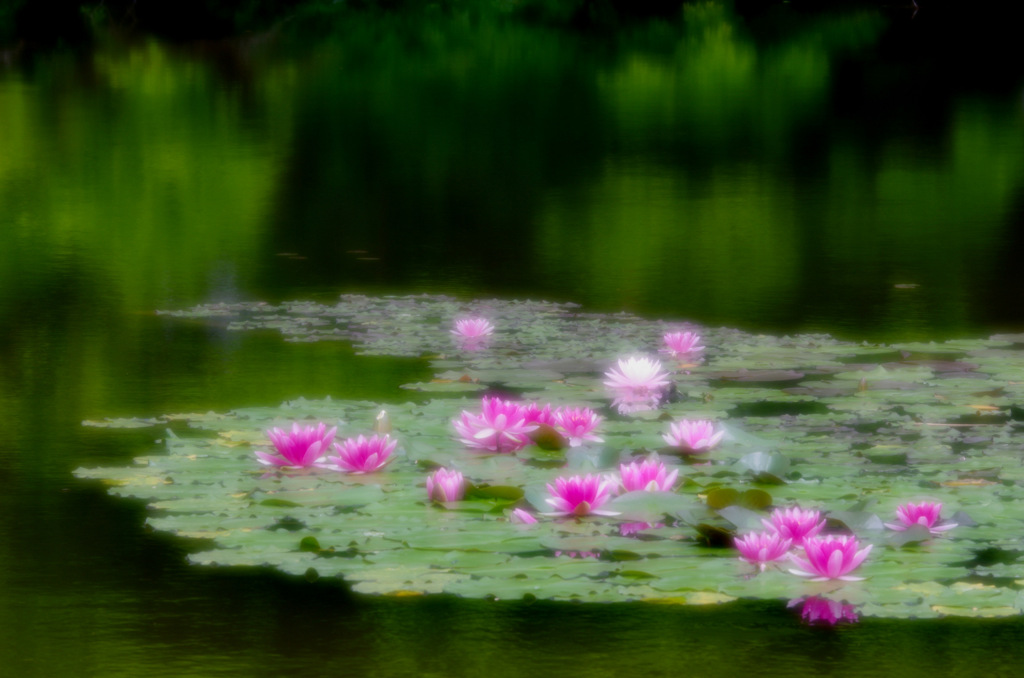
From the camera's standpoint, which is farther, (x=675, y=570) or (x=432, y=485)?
(x=432, y=485)

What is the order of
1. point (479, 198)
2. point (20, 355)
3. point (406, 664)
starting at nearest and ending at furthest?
1. point (406, 664)
2. point (20, 355)
3. point (479, 198)

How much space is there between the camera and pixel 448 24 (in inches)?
1224

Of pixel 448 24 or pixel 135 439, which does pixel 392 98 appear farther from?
pixel 448 24

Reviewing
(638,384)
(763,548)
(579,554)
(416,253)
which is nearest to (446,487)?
(579,554)

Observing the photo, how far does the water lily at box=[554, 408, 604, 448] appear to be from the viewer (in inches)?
142

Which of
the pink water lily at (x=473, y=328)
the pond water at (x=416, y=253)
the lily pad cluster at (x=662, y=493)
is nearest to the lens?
the pond water at (x=416, y=253)

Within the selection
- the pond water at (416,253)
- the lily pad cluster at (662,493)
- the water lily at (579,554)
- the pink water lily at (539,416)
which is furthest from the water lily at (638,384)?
the water lily at (579,554)

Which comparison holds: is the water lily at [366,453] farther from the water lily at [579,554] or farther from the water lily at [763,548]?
the water lily at [763,548]

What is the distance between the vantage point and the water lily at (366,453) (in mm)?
3391

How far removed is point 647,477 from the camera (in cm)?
319

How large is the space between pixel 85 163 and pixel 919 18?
23.0m

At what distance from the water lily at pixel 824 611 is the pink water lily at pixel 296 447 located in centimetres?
110

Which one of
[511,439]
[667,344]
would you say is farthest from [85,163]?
[511,439]

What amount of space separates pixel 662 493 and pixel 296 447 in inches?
29.3
